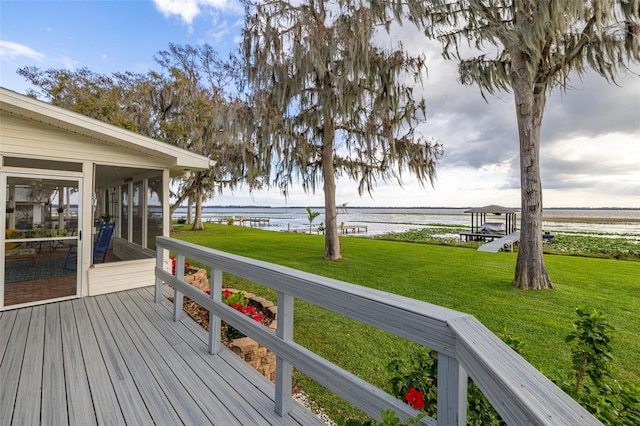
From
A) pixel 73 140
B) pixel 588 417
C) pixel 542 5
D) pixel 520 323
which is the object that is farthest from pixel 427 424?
pixel 542 5

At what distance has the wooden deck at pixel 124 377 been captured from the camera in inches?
75.0

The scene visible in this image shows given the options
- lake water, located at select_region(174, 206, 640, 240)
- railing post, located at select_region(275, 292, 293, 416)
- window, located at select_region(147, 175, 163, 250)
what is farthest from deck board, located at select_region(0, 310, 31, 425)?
lake water, located at select_region(174, 206, 640, 240)

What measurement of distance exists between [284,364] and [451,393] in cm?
110

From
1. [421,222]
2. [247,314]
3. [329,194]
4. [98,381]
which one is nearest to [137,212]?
[247,314]

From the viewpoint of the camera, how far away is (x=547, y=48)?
6.14 metres

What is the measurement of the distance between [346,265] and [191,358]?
6029mm

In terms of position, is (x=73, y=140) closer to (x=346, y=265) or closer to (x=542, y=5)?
(x=346, y=265)

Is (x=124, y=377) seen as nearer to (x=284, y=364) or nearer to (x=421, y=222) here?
(x=284, y=364)

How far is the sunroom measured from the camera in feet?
13.3

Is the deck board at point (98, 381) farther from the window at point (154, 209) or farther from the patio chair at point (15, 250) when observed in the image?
the window at point (154, 209)

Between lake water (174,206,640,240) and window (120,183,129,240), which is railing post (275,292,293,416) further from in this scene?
lake water (174,206,640,240)

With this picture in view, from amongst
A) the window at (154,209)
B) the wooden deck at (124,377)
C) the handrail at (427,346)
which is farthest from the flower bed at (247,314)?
the window at (154,209)

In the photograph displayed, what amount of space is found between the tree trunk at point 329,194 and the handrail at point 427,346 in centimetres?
676

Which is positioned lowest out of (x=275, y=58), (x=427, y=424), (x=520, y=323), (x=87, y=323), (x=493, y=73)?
(x=520, y=323)
